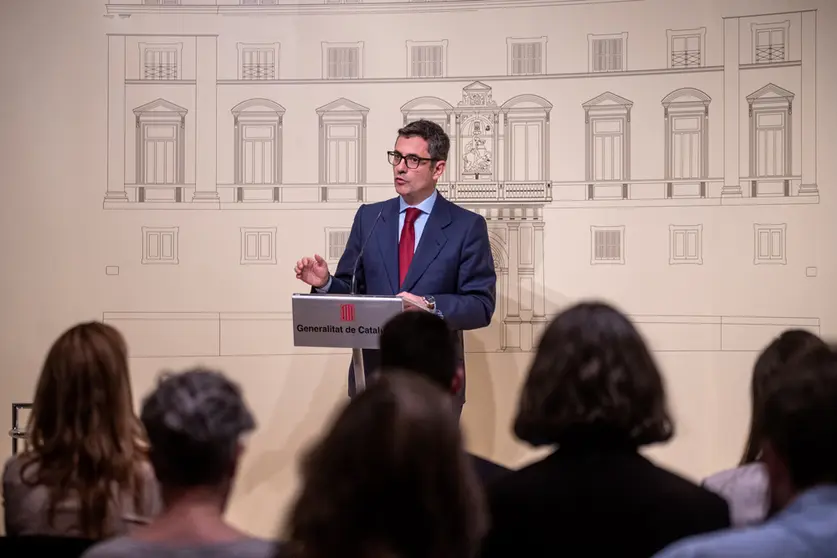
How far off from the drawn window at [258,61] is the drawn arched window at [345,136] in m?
0.39

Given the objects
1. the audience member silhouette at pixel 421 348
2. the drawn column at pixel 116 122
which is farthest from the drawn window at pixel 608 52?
the audience member silhouette at pixel 421 348

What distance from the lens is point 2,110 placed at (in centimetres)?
561

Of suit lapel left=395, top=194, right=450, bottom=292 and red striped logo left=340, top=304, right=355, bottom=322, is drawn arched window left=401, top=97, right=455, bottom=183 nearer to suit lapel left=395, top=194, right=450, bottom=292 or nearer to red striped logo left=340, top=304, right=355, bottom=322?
suit lapel left=395, top=194, right=450, bottom=292

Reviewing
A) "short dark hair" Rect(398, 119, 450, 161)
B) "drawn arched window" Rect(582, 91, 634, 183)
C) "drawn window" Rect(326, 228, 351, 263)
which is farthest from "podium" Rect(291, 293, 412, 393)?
"drawn arched window" Rect(582, 91, 634, 183)

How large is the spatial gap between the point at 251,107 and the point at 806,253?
3.29 m

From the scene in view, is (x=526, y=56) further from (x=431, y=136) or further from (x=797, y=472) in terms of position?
(x=797, y=472)

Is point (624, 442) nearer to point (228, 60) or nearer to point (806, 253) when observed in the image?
point (806, 253)

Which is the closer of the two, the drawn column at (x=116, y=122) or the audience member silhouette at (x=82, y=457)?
the audience member silhouette at (x=82, y=457)

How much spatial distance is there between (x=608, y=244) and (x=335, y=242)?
1.59 metres

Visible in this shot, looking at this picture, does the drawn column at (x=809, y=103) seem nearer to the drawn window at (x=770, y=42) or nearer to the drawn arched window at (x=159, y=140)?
the drawn window at (x=770, y=42)

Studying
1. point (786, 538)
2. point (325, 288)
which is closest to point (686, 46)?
point (325, 288)

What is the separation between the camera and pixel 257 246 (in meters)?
5.56

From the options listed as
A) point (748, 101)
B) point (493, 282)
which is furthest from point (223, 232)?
point (748, 101)

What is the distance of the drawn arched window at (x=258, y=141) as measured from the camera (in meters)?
5.54
